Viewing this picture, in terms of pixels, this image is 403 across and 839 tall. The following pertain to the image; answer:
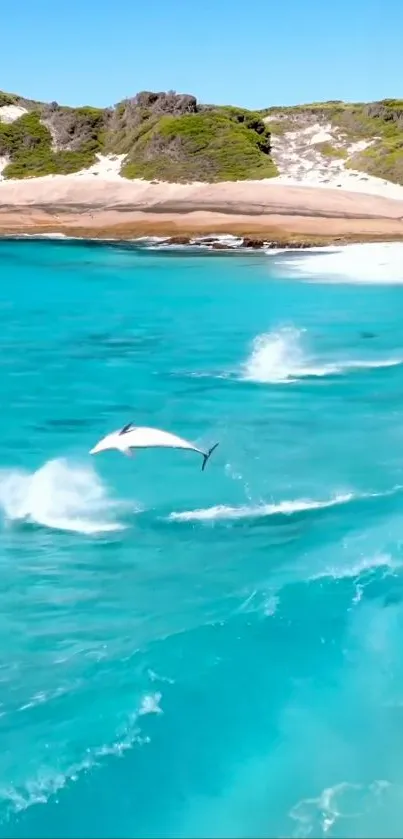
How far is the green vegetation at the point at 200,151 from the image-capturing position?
245 ft

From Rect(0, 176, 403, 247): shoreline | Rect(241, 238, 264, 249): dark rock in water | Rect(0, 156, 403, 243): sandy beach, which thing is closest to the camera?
Rect(241, 238, 264, 249): dark rock in water

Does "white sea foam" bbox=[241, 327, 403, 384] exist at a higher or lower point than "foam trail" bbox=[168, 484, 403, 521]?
higher

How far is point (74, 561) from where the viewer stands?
1411 cm

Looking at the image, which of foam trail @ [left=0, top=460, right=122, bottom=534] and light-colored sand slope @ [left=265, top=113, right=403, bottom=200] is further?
light-colored sand slope @ [left=265, top=113, right=403, bottom=200]

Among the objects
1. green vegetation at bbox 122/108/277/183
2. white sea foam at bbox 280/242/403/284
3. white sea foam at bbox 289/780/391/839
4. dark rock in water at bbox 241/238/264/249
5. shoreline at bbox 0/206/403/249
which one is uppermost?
green vegetation at bbox 122/108/277/183

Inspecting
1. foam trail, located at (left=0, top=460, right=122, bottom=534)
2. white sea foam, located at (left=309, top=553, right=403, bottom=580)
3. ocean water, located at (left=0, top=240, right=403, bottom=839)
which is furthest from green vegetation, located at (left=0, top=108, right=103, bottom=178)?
white sea foam, located at (left=309, top=553, right=403, bottom=580)

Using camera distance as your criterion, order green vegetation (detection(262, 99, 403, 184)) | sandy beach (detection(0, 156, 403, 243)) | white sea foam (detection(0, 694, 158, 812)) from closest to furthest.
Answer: white sea foam (detection(0, 694, 158, 812)), sandy beach (detection(0, 156, 403, 243)), green vegetation (detection(262, 99, 403, 184))

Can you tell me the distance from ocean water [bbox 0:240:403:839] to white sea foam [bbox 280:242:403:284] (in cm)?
1929

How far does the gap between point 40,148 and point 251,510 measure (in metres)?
74.9

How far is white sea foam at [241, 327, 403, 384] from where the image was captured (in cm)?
2628

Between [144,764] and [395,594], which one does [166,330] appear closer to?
[395,594]

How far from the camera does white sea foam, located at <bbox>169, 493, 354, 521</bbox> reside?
15750 mm

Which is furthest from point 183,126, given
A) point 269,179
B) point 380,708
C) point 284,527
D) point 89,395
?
point 380,708

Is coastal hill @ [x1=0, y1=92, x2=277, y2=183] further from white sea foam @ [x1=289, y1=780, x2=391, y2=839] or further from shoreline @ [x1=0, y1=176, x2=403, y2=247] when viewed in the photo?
white sea foam @ [x1=289, y1=780, x2=391, y2=839]
